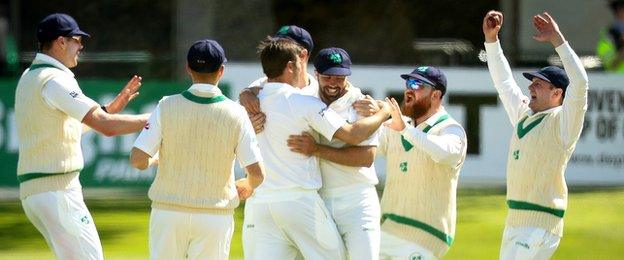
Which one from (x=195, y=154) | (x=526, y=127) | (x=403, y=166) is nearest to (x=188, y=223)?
(x=195, y=154)

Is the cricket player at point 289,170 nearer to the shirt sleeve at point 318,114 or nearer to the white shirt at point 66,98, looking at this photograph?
the shirt sleeve at point 318,114

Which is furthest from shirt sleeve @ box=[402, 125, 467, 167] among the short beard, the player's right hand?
the player's right hand

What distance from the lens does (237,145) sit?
9312mm

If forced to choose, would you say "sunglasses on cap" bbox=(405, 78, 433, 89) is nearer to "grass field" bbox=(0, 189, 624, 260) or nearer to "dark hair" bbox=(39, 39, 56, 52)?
"dark hair" bbox=(39, 39, 56, 52)

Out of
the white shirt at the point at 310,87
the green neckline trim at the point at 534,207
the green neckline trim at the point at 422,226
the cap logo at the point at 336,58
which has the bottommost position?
the green neckline trim at the point at 422,226

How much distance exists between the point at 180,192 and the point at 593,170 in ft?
37.8

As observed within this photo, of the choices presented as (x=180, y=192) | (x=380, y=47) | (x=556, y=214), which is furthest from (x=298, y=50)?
(x=380, y=47)

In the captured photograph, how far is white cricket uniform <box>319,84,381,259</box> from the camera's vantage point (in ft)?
32.7

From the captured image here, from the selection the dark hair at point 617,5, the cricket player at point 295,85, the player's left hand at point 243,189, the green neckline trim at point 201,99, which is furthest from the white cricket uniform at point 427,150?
the dark hair at point 617,5

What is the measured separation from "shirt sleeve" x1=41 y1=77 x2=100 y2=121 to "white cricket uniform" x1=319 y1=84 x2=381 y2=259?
1409 mm

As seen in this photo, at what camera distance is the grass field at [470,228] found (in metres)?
15.3

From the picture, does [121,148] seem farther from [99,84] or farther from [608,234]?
[608,234]

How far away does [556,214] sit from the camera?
10.4 meters

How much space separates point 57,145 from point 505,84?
2897 mm
